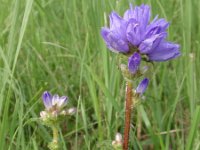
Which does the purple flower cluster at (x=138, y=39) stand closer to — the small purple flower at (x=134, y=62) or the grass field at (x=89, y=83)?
the small purple flower at (x=134, y=62)

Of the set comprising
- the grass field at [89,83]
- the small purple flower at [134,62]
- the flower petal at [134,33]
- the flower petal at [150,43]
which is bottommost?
the grass field at [89,83]

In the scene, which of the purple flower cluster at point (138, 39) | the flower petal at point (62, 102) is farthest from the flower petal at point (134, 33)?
the flower petal at point (62, 102)

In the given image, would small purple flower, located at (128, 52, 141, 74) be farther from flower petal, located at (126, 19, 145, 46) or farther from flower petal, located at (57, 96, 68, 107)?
flower petal, located at (57, 96, 68, 107)

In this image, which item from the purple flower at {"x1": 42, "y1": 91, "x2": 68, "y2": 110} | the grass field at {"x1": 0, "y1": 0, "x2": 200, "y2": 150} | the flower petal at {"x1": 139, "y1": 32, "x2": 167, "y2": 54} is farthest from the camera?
the grass field at {"x1": 0, "y1": 0, "x2": 200, "y2": 150}

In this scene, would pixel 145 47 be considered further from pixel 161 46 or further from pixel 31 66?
pixel 31 66

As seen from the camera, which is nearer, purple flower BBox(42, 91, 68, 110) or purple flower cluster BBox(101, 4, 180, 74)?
purple flower cluster BBox(101, 4, 180, 74)

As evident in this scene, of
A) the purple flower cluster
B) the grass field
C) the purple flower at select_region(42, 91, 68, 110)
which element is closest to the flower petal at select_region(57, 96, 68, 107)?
the purple flower at select_region(42, 91, 68, 110)

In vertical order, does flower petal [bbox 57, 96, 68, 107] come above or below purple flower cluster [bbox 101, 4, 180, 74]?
below

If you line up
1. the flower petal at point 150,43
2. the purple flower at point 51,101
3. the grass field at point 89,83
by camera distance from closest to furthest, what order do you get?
the flower petal at point 150,43
the purple flower at point 51,101
the grass field at point 89,83
